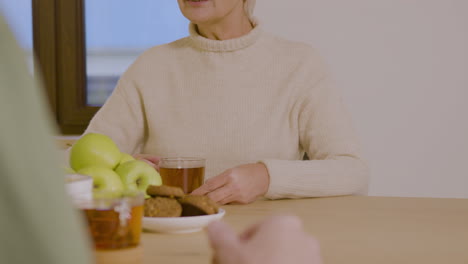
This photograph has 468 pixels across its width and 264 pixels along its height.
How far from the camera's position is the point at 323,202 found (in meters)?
1.42

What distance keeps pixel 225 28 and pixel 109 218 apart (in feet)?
4.24

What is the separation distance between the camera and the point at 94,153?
4.13ft

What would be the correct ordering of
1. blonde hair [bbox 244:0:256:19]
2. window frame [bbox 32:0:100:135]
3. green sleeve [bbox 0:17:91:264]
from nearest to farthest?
green sleeve [bbox 0:17:91:264] < blonde hair [bbox 244:0:256:19] < window frame [bbox 32:0:100:135]

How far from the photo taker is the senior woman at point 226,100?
1.83m

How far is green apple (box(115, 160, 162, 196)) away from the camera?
4.03 feet

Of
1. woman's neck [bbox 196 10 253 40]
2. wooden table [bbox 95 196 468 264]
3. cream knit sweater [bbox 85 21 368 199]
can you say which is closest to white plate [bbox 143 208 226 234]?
wooden table [bbox 95 196 468 264]

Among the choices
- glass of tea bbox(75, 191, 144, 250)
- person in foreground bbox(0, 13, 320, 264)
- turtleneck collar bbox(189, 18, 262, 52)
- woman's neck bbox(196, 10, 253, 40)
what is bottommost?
glass of tea bbox(75, 191, 144, 250)

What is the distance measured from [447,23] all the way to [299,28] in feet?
2.16

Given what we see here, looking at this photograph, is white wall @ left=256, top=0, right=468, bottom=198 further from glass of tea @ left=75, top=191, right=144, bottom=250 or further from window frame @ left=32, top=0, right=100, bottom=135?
glass of tea @ left=75, top=191, right=144, bottom=250

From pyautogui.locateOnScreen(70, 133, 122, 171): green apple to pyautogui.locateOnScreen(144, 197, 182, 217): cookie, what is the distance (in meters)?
0.24

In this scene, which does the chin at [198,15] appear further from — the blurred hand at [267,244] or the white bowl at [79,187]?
the blurred hand at [267,244]

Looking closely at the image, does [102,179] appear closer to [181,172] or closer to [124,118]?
[181,172]

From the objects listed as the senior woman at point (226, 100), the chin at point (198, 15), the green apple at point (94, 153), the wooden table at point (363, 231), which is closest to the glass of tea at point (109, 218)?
the wooden table at point (363, 231)

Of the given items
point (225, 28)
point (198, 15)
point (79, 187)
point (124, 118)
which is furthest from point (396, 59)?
point (79, 187)
